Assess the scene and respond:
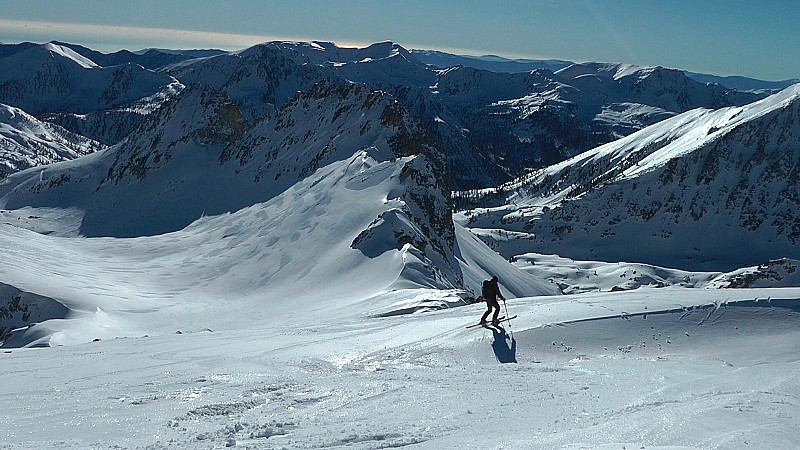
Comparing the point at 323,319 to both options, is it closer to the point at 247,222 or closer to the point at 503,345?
the point at 503,345

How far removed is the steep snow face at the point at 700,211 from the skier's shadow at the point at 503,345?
15595 centimetres

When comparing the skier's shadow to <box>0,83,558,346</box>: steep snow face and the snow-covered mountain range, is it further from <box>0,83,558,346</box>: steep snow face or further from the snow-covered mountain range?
<box>0,83,558,346</box>: steep snow face

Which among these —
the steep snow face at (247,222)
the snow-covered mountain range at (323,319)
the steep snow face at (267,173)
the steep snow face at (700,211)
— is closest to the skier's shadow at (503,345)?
the snow-covered mountain range at (323,319)

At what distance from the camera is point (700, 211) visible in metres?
183

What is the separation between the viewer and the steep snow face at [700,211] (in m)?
172

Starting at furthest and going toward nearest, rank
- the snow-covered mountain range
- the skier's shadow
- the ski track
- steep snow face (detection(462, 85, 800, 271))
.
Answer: steep snow face (detection(462, 85, 800, 271)) < the skier's shadow < the snow-covered mountain range < the ski track

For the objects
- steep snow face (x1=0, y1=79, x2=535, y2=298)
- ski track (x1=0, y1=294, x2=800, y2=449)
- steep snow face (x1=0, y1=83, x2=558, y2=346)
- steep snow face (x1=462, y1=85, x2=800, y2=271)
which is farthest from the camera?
steep snow face (x1=462, y1=85, x2=800, y2=271)

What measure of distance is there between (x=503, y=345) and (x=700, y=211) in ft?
613

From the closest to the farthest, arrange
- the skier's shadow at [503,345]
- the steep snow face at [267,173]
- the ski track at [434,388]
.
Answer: the ski track at [434,388]
the skier's shadow at [503,345]
the steep snow face at [267,173]

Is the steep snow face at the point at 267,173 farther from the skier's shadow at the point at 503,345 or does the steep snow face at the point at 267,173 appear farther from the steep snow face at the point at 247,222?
the skier's shadow at the point at 503,345

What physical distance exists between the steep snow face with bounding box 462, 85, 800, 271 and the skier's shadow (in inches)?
6140

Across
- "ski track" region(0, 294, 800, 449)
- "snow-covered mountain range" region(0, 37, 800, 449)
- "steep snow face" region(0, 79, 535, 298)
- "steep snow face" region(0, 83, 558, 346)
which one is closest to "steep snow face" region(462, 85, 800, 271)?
"snow-covered mountain range" region(0, 37, 800, 449)

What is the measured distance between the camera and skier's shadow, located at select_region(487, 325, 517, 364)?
1717cm

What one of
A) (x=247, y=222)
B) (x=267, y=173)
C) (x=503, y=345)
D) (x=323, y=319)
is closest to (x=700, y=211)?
(x=267, y=173)
